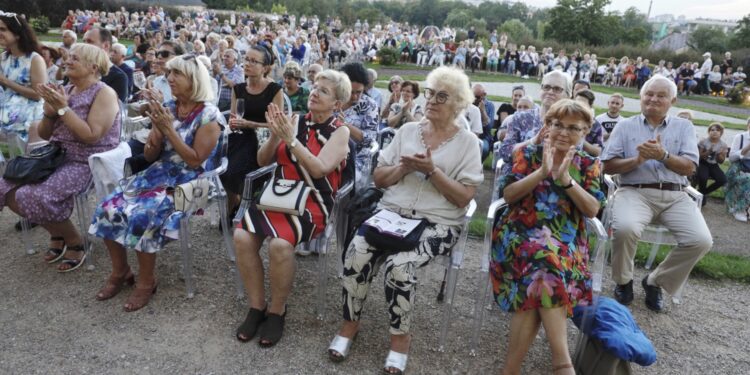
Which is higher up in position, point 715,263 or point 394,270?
point 394,270

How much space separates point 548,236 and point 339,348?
136 centimetres

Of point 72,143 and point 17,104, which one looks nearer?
point 72,143

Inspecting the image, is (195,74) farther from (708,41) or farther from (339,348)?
(708,41)

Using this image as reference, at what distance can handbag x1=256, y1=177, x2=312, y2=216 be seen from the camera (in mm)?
2967

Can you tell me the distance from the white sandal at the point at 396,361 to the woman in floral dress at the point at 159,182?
1602mm

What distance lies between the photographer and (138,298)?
124 inches

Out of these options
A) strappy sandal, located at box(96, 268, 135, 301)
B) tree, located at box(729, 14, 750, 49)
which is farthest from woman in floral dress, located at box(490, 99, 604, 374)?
tree, located at box(729, 14, 750, 49)

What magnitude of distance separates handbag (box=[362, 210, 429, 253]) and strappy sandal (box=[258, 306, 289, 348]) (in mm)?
746

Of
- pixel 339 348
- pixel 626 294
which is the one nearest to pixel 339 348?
pixel 339 348

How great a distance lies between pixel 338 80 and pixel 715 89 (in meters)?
26.1

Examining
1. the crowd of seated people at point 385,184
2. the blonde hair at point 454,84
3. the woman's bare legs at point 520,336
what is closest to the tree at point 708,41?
the crowd of seated people at point 385,184

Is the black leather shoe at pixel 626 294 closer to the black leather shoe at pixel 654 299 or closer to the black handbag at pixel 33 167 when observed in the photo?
the black leather shoe at pixel 654 299

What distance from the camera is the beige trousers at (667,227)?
3469mm

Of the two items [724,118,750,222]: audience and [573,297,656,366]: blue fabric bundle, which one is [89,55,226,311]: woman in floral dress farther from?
[724,118,750,222]: audience
